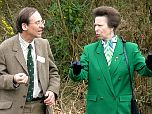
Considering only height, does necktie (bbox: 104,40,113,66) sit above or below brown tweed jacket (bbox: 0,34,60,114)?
above

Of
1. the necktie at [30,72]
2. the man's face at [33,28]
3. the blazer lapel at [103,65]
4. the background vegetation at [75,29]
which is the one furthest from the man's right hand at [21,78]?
the background vegetation at [75,29]

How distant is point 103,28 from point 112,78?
1.67 feet

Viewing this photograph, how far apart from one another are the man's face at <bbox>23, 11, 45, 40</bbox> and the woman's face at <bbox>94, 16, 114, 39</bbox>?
590 millimetres

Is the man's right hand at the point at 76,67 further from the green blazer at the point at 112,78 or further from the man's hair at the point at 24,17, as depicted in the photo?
the man's hair at the point at 24,17

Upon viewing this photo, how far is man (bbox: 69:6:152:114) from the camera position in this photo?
14.9ft

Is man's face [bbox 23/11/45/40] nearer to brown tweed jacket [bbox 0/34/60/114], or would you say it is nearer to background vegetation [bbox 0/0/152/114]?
brown tweed jacket [bbox 0/34/60/114]

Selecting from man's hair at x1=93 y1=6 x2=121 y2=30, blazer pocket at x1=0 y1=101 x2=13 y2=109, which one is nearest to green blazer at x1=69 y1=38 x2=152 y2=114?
man's hair at x1=93 y1=6 x2=121 y2=30

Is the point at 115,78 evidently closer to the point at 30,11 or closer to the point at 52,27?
the point at 30,11

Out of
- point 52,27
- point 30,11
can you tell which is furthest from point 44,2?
point 30,11

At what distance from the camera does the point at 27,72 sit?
4633 mm

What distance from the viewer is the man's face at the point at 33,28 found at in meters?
4.68

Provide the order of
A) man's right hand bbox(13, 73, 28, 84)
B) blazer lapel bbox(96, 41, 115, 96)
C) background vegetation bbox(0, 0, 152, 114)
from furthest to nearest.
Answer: background vegetation bbox(0, 0, 152, 114) < blazer lapel bbox(96, 41, 115, 96) < man's right hand bbox(13, 73, 28, 84)

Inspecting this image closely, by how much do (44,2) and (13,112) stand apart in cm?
528

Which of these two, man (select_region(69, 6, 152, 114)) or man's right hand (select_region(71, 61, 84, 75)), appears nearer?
man's right hand (select_region(71, 61, 84, 75))
